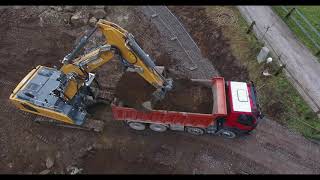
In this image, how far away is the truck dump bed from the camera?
55.0ft

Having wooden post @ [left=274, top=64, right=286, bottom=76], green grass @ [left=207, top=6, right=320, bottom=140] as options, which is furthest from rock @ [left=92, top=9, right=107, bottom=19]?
wooden post @ [left=274, top=64, right=286, bottom=76]

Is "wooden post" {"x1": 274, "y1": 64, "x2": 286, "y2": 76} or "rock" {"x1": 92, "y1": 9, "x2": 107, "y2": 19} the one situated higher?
"rock" {"x1": 92, "y1": 9, "x2": 107, "y2": 19}

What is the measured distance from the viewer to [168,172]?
56.7 feet

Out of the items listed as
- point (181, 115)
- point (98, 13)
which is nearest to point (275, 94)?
point (181, 115)

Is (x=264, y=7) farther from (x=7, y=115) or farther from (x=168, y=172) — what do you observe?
(x=7, y=115)

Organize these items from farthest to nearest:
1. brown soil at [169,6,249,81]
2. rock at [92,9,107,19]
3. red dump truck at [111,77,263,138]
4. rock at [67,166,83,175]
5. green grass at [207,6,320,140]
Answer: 1. rock at [92,9,107,19]
2. brown soil at [169,6,249,81]
3. green grass at [207,6,320,140]
4. rock at [67,166,83,175]
5. red dump truck at [111,77,263,138]

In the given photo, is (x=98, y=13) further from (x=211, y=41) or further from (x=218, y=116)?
(x=218, y=116)

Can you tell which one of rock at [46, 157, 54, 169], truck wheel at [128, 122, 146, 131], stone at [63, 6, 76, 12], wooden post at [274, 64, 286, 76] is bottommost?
rock at [46, 157, 54, 169]

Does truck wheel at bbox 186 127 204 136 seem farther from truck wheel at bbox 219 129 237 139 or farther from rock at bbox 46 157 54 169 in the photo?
rock at bbox 46 157 54 169

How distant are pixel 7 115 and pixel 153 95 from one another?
8.84m

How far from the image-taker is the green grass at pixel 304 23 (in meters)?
23.1

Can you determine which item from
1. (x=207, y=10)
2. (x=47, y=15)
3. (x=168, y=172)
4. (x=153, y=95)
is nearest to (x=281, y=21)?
(x=207, y=10)

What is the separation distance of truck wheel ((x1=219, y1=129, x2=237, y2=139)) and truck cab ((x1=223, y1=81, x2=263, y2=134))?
0.91 ft

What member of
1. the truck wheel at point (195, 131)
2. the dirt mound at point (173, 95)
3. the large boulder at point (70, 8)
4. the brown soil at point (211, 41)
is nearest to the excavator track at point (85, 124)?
the dirt mound at point (173, 95)
